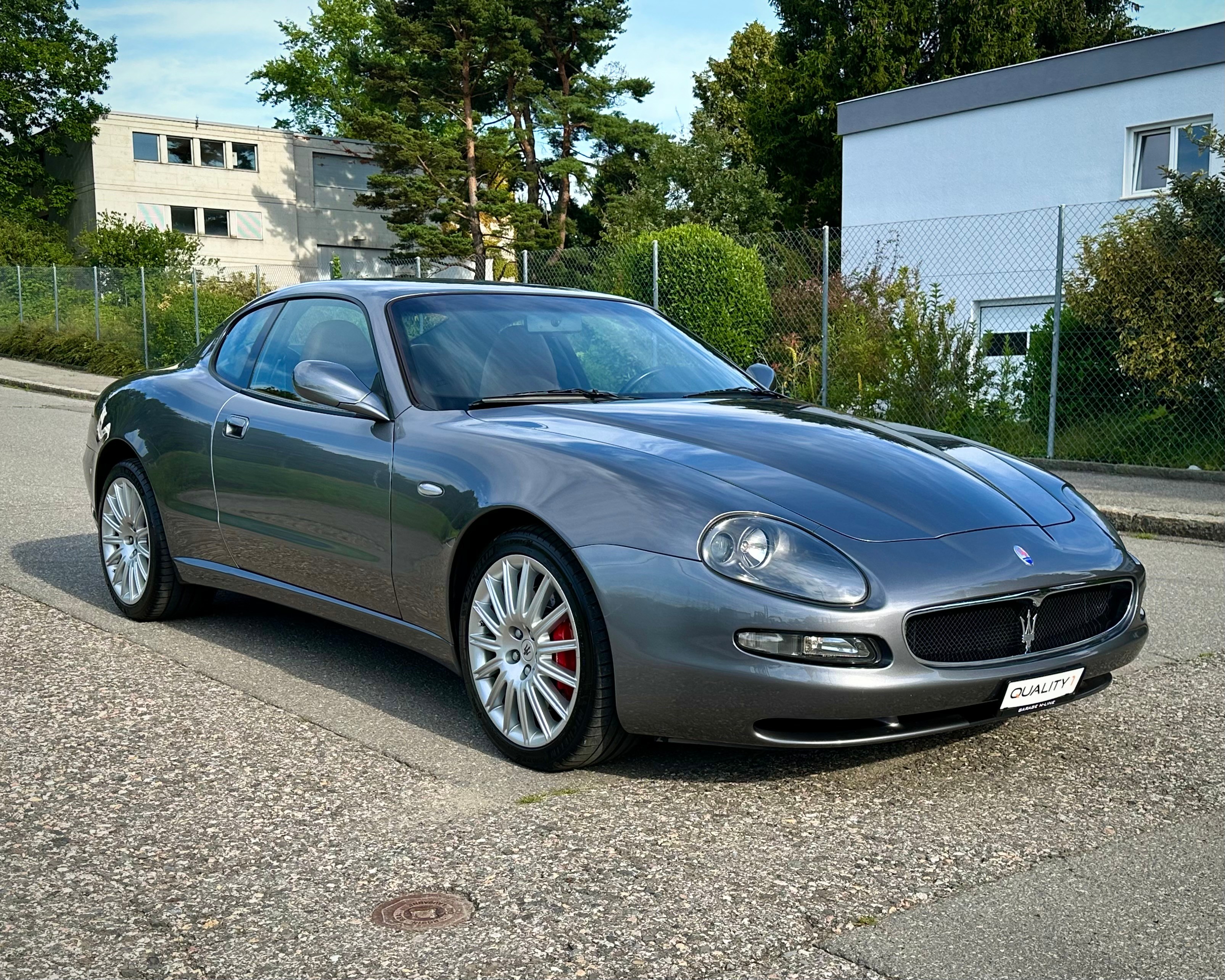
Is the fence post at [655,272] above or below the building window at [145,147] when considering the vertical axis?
below

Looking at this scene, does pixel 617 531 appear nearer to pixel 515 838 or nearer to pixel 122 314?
pixel 515 838

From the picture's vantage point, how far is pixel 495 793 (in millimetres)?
3883

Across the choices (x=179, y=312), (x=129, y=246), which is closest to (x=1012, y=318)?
(x=179, y=312)

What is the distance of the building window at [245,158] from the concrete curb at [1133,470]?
5237cm

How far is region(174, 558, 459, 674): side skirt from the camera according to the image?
178 inches

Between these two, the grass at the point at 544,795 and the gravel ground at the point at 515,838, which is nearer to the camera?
the gravel ground at the point at 515,838

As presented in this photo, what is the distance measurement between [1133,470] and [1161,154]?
12386 mm

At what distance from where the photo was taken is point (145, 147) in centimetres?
5728

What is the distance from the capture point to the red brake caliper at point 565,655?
155 inches

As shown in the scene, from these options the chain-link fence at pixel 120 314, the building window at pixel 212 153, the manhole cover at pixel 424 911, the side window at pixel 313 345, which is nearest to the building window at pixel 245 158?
the building window at pixel 212 153

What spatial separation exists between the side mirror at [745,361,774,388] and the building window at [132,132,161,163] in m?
56.9

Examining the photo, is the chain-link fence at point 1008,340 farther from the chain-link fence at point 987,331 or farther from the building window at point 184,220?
the building window at point 184,220

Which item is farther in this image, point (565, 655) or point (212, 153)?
point (212, 153)

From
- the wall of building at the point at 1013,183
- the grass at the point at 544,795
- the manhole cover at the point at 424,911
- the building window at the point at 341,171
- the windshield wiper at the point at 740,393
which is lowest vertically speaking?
the grass at the point at 544,795
